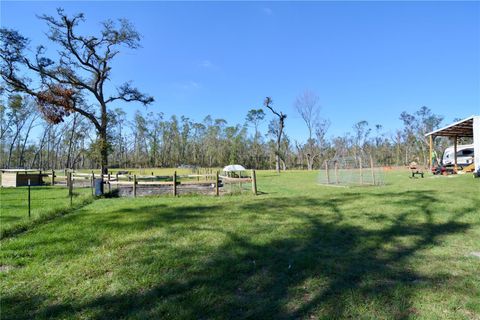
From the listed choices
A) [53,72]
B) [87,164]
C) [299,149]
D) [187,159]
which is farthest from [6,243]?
[87,164]

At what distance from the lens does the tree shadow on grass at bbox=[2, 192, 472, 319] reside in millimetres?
2832

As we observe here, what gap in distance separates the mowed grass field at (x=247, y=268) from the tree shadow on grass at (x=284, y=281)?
14 mm

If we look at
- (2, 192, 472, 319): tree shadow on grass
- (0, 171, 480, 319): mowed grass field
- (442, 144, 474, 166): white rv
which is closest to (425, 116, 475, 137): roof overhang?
(442, 144, 474, 166): white rv

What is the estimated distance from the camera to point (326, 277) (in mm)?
3547

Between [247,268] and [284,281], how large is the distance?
1.88 feet

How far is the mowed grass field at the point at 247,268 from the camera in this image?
2.88 m

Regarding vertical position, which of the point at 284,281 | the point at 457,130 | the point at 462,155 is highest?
the point at 457,130

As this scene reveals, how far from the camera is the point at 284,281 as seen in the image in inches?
136

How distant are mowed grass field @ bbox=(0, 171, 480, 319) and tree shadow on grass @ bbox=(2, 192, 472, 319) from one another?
0.6 inches

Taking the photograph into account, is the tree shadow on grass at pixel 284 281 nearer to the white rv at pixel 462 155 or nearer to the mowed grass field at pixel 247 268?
the mowed grass field at pixel 247 268

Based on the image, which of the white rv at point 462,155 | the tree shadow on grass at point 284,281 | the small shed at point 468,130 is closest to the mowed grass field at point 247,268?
the tree shadow on grass at point 284,281

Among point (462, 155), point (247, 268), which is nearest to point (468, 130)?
point (462, 155)

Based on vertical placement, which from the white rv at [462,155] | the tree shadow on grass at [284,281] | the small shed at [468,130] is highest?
the small shed at [468,130]

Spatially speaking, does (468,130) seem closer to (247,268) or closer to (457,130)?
(457,130)
